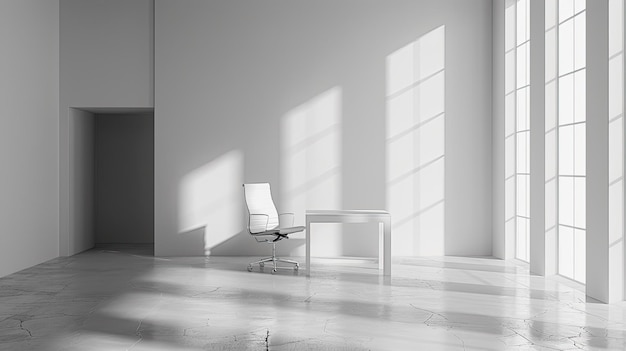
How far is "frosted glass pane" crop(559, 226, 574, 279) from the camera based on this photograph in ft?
24.5

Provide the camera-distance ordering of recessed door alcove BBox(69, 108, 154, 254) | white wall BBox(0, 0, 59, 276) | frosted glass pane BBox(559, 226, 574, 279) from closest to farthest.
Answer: frosted glass pane BBox(559, 226, 574, 279) → white wall BBox(0, 0, 59, 276) → recessed door alcove BBox(69, 108, 154, 254)

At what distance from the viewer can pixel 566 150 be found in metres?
7.54

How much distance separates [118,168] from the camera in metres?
11.7

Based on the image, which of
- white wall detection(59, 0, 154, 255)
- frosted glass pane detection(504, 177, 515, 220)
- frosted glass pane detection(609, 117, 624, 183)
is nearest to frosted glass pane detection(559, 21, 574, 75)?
frosted glass pane detection(609, 117, 624, 183)

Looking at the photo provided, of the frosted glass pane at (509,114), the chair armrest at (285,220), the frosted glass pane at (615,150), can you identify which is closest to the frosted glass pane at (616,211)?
the frosted glass pane at (615,150)

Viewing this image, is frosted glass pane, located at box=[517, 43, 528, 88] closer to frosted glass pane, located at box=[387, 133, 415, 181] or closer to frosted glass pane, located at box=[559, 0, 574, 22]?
frosted glass pane, located at box=[559, 0, 574, 22]

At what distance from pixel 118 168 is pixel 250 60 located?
347 cm

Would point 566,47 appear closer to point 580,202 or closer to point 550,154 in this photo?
point 550,154

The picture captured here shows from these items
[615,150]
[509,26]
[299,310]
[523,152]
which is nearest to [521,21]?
[509,26]

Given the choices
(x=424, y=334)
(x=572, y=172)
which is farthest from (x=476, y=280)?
(x=424, y=334)

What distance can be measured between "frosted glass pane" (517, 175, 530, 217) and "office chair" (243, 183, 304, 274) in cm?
292

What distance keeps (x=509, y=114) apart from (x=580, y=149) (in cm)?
208

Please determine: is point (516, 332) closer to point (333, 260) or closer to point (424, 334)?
point (424, 334)

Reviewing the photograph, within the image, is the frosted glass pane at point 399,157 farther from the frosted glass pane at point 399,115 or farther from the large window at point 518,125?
the large window at point 518,125
